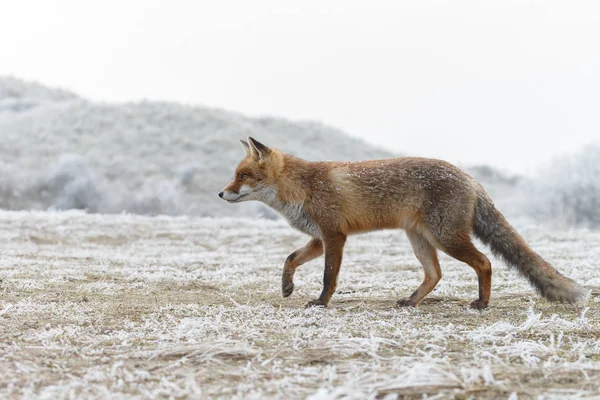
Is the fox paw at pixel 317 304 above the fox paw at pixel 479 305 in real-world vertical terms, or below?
below

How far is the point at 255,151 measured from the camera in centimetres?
747

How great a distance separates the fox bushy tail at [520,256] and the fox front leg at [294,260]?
1685 mm

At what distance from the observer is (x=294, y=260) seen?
710cm

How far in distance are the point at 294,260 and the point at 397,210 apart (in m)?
1.23

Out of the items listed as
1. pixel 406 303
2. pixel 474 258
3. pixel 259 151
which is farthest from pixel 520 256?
pixel 259 151

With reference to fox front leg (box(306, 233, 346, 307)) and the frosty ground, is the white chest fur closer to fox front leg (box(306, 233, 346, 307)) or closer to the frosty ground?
fox front leg (box(306, 233, 346, 307))

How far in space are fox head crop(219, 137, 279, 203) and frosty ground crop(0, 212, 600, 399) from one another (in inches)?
44.5

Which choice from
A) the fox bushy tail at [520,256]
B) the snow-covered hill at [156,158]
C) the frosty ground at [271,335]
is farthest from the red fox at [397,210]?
the snow-covered hill at [156,158]

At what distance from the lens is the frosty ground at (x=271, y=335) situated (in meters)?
3.58

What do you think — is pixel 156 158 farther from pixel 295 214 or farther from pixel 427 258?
pixel 427 258

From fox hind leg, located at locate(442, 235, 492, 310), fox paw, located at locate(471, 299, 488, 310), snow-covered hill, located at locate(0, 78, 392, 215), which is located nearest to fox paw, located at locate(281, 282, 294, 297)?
fox hind leg, located at locate(442, 235, 492, 310)

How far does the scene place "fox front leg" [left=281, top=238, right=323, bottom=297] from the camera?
7.01m

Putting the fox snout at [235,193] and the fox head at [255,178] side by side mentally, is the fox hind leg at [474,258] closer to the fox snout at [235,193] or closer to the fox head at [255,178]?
the fox head at [255,178]

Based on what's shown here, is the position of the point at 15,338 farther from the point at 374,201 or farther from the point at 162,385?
the point at 374,201
